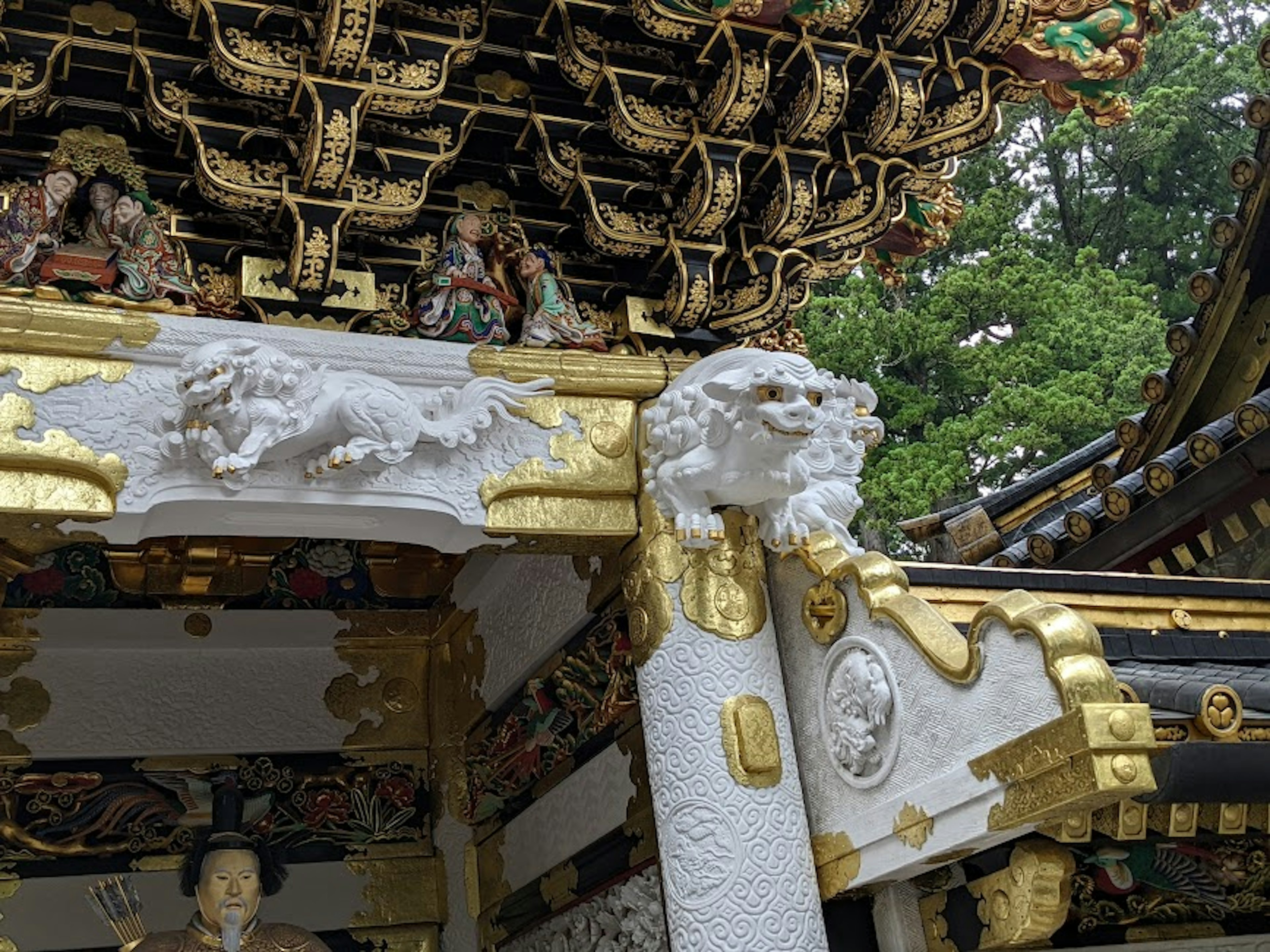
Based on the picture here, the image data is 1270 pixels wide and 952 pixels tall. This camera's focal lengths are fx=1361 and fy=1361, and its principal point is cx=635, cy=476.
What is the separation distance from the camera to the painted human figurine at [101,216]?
3.81 meters

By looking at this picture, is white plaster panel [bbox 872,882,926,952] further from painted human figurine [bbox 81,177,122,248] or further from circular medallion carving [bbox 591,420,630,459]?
painted human figurine [bbox 81,177,122,248]

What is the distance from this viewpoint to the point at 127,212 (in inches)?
150

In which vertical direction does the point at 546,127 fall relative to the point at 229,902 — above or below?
above

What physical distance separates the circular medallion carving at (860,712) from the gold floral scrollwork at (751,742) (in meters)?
0.16

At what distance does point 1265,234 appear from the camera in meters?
6.46

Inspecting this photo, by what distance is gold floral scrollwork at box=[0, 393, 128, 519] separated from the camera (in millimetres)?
3457

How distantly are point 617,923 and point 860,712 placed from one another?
1288mm

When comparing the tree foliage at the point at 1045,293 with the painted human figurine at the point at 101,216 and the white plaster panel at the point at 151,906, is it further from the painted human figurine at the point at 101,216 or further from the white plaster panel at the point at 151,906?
the painted human figurine at the point at 101,216

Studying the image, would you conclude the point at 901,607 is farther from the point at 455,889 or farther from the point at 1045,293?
the point at 1045,293

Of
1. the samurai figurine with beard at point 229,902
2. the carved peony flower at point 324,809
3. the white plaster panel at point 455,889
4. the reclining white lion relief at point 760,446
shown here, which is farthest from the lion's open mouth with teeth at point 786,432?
the carved peony flower at point 324,809

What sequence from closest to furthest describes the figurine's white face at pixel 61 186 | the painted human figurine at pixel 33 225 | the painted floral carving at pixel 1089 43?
1. the painted human figurine at pixel 33 225
2. the figurine's white face at pixel 61 186
3. the painted floral carving at pixel 1089 43

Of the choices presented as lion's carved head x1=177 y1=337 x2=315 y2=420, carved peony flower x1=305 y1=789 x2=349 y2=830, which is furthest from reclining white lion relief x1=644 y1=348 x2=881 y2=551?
carved peony flower x1=305 y1=789 x2=349 y2=830

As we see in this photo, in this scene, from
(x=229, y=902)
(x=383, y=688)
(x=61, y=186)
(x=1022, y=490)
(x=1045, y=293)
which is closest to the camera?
(x=61, y=186)

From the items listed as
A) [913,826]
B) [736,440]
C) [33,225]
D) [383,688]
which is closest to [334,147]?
[33,225]
